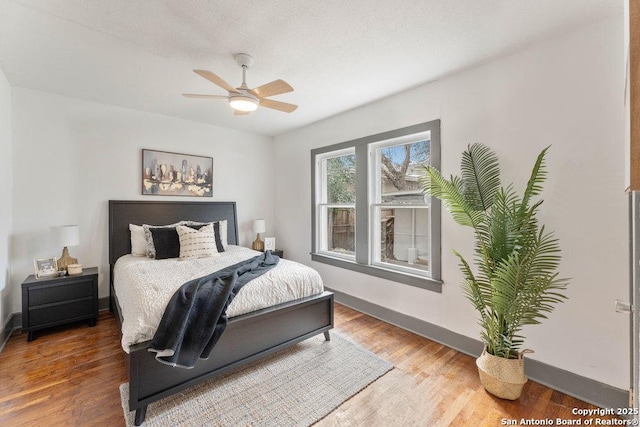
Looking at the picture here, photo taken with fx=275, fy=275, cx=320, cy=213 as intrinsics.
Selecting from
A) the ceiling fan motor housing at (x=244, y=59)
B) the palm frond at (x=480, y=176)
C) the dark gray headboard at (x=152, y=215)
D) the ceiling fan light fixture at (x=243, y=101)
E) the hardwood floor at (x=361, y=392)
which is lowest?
the hardwood floor at (x=361, y=392)

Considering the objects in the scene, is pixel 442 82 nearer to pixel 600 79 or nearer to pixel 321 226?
pixel 600 79

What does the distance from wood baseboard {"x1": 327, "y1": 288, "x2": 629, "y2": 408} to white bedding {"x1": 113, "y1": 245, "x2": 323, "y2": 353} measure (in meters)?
1.10

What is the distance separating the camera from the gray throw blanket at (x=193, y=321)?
173 centimetres

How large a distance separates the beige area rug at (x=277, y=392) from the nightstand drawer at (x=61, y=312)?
1432mm

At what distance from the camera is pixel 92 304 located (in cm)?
298

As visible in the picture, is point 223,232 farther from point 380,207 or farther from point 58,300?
point 380,207

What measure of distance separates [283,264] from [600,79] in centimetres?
286

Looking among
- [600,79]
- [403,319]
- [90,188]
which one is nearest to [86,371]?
[90,188]

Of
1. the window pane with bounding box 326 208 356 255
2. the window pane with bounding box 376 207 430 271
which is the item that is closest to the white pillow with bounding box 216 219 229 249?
the window pane with bounding box 326 208 356 255

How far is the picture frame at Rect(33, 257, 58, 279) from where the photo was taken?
286cm

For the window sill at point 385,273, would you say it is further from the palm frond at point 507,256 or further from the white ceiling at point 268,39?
the white ceiling at point 268,39

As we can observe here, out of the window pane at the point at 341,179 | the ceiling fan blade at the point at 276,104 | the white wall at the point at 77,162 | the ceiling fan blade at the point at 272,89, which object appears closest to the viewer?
the ceiling fan blade at the point at 272,89

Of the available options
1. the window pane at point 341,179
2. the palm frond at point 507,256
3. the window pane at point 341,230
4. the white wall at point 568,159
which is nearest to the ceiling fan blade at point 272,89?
the palm frond at point 507,256

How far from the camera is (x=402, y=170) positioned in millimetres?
3205
